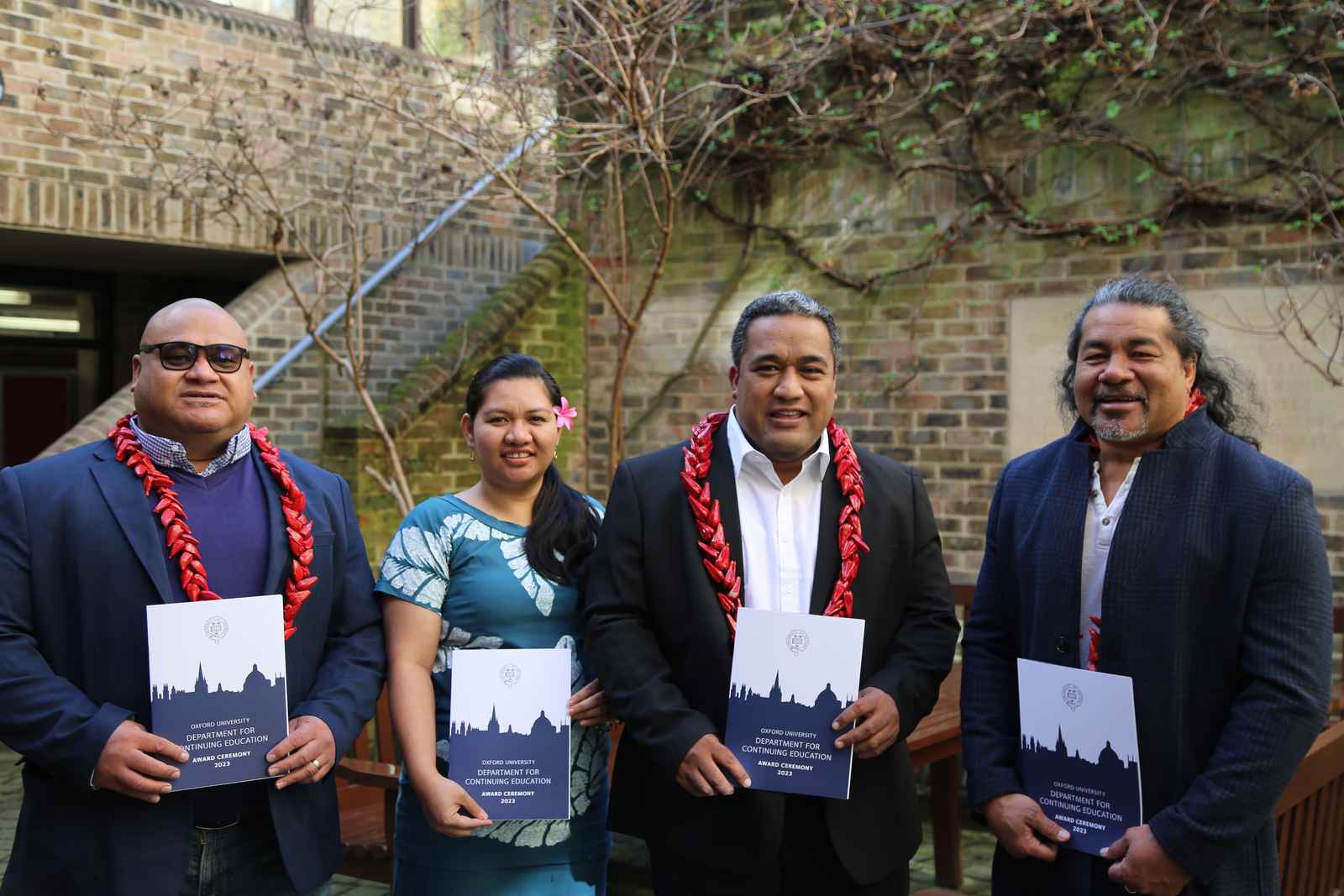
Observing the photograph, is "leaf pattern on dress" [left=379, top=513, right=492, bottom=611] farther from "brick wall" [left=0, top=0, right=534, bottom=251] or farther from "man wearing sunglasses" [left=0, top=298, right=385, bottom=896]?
"brick wall" [left=0, top=0, right=534, bottom=251]

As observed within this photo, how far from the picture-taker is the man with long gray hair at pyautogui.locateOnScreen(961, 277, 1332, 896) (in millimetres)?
2375

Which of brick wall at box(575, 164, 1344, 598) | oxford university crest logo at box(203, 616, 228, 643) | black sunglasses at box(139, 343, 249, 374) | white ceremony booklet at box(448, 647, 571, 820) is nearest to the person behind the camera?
oxford university crest logo at box(203, 616, 228, 643)

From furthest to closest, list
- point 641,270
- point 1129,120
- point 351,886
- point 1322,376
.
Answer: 1. point 641,270
2. point 1129,120
3. point 1322,376
4. point 351,886

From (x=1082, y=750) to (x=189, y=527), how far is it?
1.85 metres

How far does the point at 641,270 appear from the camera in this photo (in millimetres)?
7832

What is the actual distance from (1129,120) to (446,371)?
4.36 metres

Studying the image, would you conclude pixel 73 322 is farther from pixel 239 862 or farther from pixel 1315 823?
pixel 1315 823

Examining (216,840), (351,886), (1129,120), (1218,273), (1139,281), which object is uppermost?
(1129,120)

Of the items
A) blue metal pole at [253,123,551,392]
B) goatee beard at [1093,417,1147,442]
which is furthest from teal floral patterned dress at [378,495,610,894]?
blue metal pole at [253,123,551,392]

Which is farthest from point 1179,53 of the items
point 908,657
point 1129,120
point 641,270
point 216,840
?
point 216,840

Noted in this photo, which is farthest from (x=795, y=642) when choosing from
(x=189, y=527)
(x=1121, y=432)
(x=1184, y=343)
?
(x=189, y=527)

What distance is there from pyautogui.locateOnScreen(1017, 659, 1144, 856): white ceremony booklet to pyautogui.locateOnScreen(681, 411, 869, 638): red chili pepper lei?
1.27 ft

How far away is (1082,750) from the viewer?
2.47 meters

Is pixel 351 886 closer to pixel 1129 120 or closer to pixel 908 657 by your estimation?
pixel 908 657
